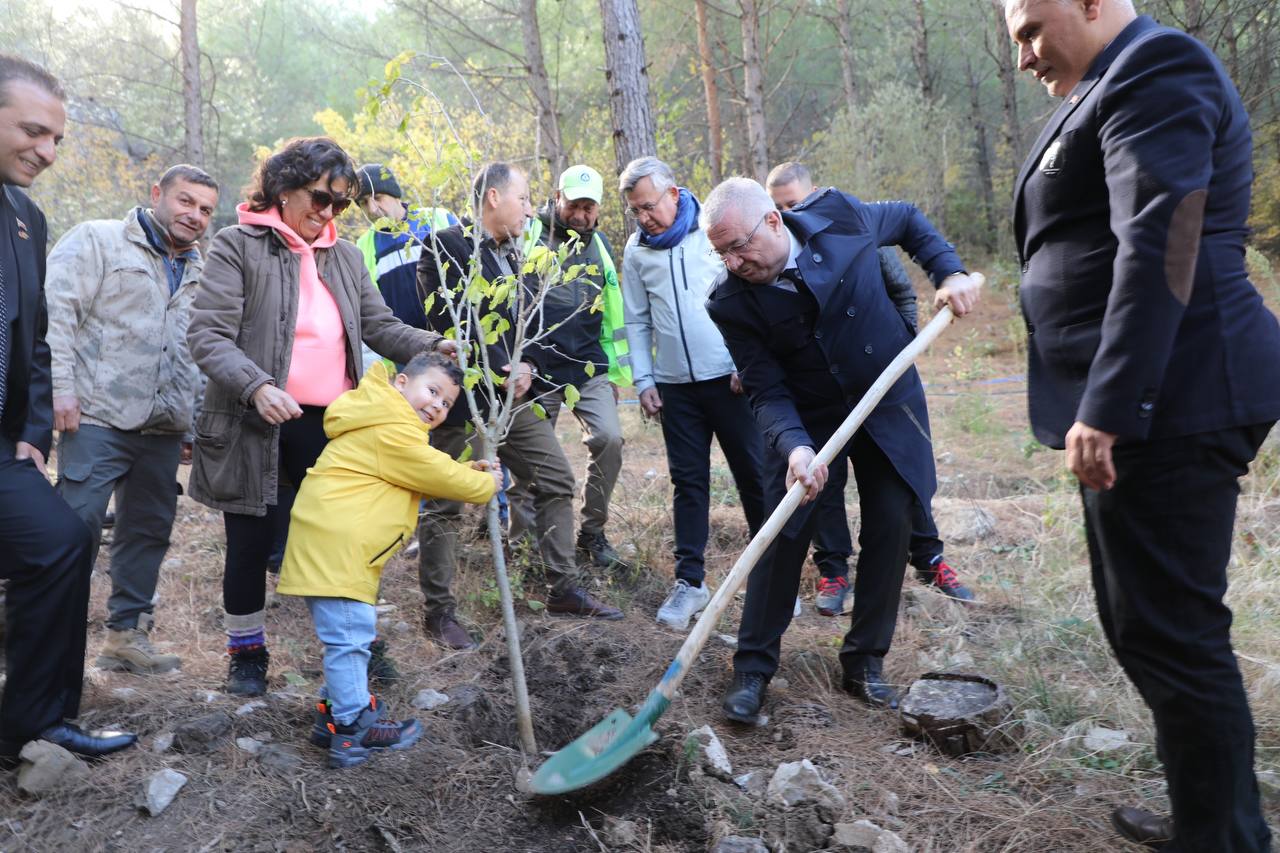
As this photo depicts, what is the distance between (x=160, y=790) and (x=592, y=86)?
58.6 ft

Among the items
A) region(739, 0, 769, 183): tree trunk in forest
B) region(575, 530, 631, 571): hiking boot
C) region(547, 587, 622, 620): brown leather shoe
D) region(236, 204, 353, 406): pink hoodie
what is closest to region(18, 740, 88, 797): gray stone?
region(236, 204, 353, 406): pink hoodie

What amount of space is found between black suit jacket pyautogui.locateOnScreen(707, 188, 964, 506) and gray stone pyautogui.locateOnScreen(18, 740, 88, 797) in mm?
2430

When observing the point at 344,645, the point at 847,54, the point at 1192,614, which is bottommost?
the point at 344,645

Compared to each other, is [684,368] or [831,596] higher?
[684,368]

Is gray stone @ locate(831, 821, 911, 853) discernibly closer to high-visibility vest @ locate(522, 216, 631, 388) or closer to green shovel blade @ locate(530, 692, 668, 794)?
green shovel blade @ locate(530, 692, 668, 794)

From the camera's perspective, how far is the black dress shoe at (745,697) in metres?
3.16

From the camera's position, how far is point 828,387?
10.7 feet

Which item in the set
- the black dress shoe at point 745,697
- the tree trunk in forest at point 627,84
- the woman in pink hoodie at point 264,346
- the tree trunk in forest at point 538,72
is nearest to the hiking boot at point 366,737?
the woman in pink hoodie at point 264,346

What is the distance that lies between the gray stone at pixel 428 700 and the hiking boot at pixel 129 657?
1161 millimetres

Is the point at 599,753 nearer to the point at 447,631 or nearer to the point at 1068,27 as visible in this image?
the point at 447,631

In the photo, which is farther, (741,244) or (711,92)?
(711,92)

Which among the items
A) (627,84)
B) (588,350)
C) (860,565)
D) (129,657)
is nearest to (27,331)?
(129,657)

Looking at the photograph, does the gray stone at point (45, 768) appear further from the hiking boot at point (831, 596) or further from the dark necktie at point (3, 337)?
the hiking boot at point (831, 596)

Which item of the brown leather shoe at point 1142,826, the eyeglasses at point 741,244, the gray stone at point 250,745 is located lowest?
the brown leather shoe at point 1142,826
